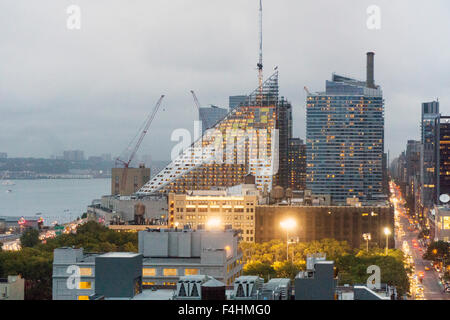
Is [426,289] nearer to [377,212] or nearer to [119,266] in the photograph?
[377,212]

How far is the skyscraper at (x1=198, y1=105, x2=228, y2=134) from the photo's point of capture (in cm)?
11144

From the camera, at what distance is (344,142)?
329 ft

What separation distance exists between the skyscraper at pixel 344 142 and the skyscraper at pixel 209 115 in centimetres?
1581

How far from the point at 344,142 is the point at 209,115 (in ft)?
75.2

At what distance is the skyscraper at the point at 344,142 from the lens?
99.1 meters

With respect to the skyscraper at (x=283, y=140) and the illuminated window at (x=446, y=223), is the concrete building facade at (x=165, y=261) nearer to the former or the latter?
the illuminated window at (x=446, y=223)

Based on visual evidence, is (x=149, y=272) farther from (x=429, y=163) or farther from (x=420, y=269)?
(x=429, y=163)

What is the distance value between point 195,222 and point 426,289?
51.3 ft

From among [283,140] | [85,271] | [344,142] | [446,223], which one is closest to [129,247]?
[85,271]

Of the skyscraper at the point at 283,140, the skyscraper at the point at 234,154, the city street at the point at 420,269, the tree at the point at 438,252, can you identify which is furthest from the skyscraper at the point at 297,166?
the tree at the point at 438,252

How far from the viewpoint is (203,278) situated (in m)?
15.0

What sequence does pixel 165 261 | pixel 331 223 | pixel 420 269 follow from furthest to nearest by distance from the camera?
pixel 420 269, pixel 331 223, pixel 165 261

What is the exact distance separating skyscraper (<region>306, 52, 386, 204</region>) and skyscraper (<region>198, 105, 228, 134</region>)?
15.8 meters
